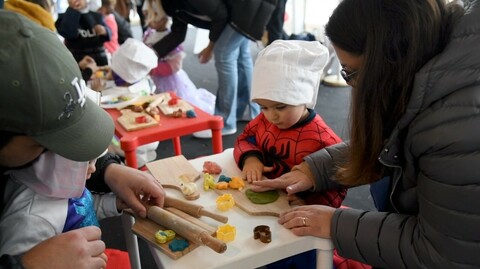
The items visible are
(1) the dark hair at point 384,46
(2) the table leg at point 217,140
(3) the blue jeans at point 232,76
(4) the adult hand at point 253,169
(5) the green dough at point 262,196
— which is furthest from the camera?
(3) the blue jeans at point 232,76

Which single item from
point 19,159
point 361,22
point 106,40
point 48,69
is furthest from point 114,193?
point 106,40

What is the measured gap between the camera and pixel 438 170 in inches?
26.4

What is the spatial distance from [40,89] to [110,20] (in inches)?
97.7

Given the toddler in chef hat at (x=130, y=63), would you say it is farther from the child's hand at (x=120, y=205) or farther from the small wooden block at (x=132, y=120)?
the child's hand at (x=120, y=205)

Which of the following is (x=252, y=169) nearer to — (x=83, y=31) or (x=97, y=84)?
(x=97, y=84)

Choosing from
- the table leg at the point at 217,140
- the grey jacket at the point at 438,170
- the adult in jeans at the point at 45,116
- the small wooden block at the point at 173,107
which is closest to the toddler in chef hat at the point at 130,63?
the small wooden block at the point at 173,107

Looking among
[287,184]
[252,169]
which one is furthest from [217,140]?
[287,184]

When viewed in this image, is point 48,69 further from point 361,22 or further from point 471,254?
point 471,254

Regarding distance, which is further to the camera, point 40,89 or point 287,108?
point 287,108

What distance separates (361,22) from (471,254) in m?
0.42

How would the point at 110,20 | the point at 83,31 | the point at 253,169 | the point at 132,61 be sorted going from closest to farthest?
the point at 253,169 → the point at 132,61 → the point at 83,31 → the point at 110,20

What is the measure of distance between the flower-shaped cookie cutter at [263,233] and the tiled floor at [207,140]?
0.31m

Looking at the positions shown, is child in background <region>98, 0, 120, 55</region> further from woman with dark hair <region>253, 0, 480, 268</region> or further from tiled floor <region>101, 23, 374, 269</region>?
woman with dark hair <region>253, 0, 480, 268</region>

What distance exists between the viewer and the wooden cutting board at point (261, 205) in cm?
87
